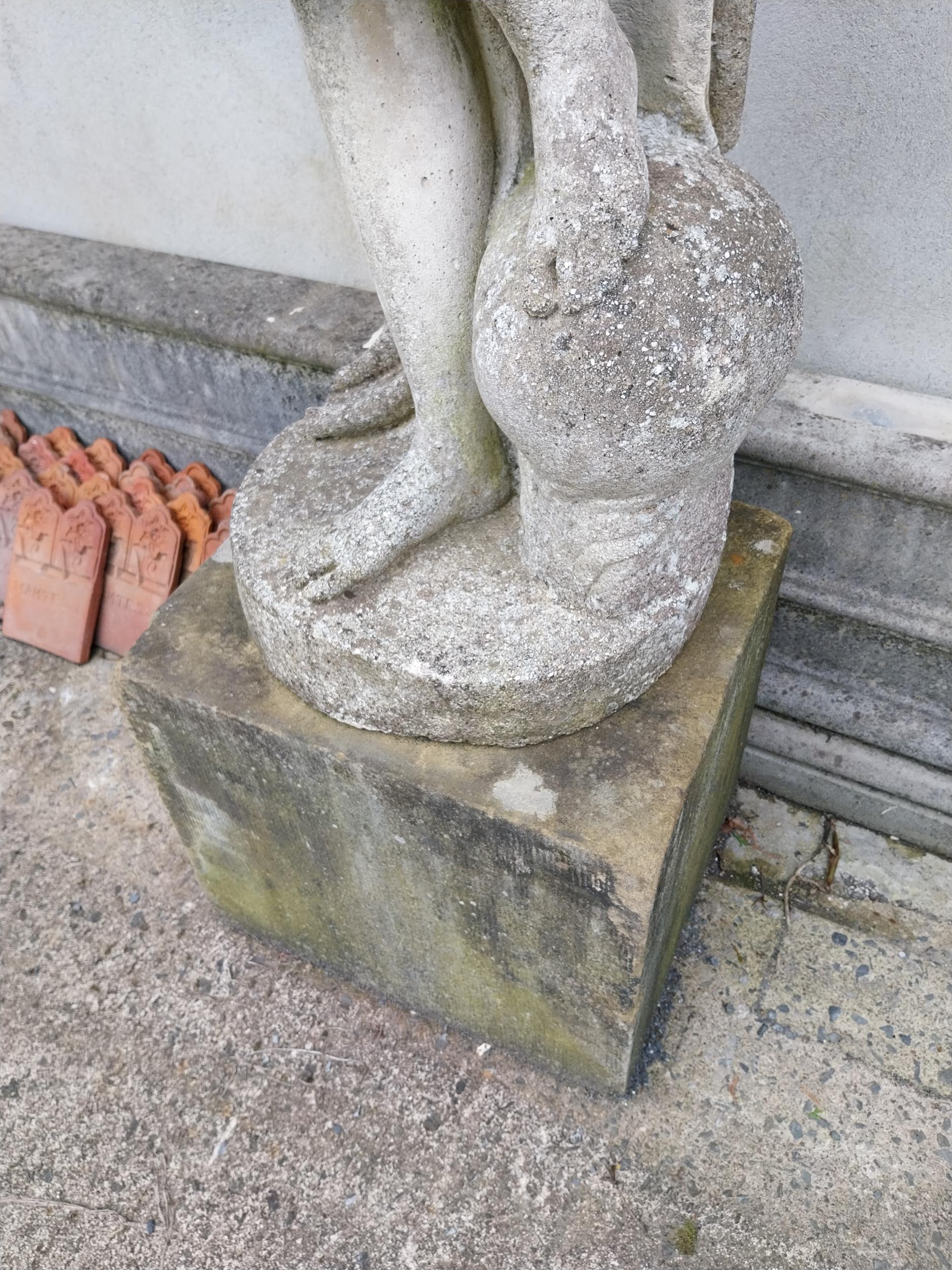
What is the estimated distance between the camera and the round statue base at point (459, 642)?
1.16 meters

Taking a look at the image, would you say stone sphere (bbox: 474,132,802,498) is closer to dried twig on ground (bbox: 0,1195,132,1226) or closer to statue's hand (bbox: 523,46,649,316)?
statue's hand (bbox: 523,46,649,316)

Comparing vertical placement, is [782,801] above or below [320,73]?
below

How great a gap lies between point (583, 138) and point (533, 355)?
0.68 feet

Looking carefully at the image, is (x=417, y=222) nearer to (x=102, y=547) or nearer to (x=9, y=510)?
(x=102, y=547)

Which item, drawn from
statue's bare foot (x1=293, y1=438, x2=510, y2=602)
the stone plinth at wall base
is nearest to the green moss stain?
the stone plinth at wall base

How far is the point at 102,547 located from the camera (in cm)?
224

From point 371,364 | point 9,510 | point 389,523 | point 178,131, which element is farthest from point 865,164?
point 9,510

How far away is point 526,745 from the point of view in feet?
4.05

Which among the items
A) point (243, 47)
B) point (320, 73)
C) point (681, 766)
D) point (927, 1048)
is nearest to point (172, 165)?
point (243, 47)

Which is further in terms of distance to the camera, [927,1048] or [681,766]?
[927,1048]

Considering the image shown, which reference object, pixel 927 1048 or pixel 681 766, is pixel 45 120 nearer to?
pixel 681 766

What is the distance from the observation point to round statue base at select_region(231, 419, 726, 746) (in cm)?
116

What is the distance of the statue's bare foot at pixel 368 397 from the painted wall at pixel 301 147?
590mm

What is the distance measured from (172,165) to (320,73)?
1.26 metres
